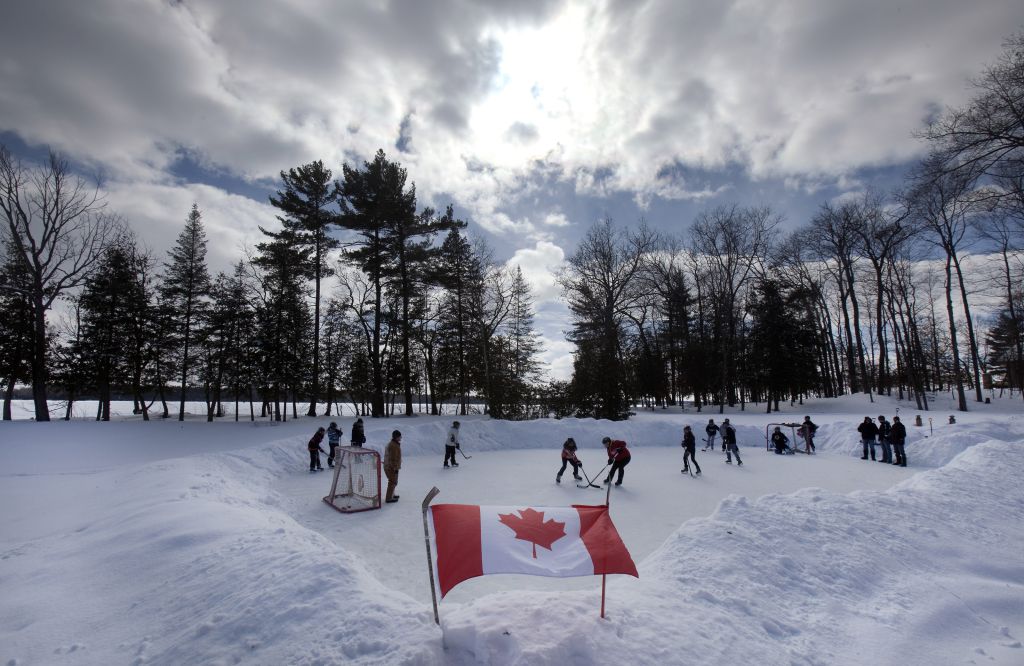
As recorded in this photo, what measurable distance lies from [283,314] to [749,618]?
29549 millimetres

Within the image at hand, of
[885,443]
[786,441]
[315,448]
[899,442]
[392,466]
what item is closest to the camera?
[392,466]

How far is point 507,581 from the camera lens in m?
6.28

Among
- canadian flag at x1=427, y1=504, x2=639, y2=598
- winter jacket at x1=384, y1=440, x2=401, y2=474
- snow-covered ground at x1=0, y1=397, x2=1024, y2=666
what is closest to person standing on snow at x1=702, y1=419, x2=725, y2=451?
snow-covered ground at x1=0, y1=397, x2=1024, y2=666

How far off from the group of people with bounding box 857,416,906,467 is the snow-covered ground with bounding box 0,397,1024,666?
11.3ft

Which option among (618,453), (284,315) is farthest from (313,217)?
(618,453)

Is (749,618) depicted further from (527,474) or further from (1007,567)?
(527,474)

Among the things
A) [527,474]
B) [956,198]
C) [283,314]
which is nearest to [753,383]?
→ [956,198]

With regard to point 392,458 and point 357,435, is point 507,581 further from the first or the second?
point 357,435

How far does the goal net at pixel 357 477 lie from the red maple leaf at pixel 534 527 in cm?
706

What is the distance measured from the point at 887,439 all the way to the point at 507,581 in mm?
16610

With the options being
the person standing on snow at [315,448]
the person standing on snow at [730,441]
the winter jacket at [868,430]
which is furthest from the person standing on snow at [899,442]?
the person standing on snow at [315,448]

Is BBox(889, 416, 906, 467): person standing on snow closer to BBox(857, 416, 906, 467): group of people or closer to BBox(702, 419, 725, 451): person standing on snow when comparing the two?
BBox(857, 416, 906, 467): group of people

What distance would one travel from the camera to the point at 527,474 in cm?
1440

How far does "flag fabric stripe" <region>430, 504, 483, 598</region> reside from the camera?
3799mm
